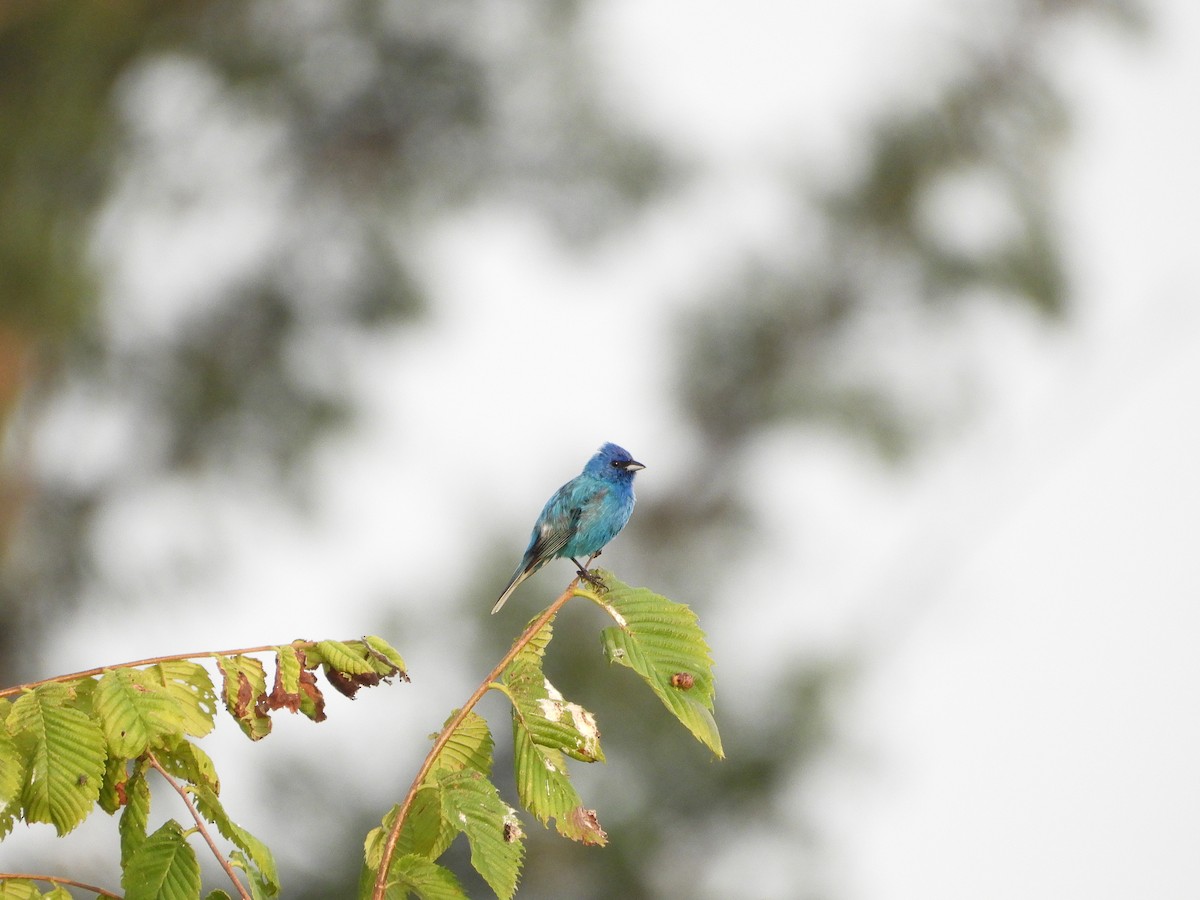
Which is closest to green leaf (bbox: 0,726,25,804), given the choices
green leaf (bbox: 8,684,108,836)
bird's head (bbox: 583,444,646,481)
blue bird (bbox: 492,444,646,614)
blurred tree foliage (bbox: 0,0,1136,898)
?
green leaf (bbox: 8,684,108,836)

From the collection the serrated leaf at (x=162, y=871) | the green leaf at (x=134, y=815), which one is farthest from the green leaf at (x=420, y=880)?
the green leaf at (x=134, y=815)

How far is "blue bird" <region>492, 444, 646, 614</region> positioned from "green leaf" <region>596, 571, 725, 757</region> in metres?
1.94

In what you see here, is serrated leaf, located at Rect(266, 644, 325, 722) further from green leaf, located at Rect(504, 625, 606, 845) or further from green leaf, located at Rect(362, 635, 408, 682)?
green leaf, located at Rect(504, 625, 606, 845)

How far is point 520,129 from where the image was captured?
11742mm

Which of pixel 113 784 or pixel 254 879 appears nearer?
pixel 254 879

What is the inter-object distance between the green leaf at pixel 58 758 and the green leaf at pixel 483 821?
49 cm

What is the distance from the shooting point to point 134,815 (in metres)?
2.22

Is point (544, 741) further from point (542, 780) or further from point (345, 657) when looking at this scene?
point (345, 657)

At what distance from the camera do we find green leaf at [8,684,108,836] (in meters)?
2.04

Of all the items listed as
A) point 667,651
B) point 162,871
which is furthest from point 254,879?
point 667,651

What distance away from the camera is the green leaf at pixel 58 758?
2043 mm

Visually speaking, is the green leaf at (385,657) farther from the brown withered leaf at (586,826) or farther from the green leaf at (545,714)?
the brown withered leaf at (586,826)

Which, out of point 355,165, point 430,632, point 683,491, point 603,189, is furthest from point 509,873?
point 355,165

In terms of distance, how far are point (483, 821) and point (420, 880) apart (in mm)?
117
